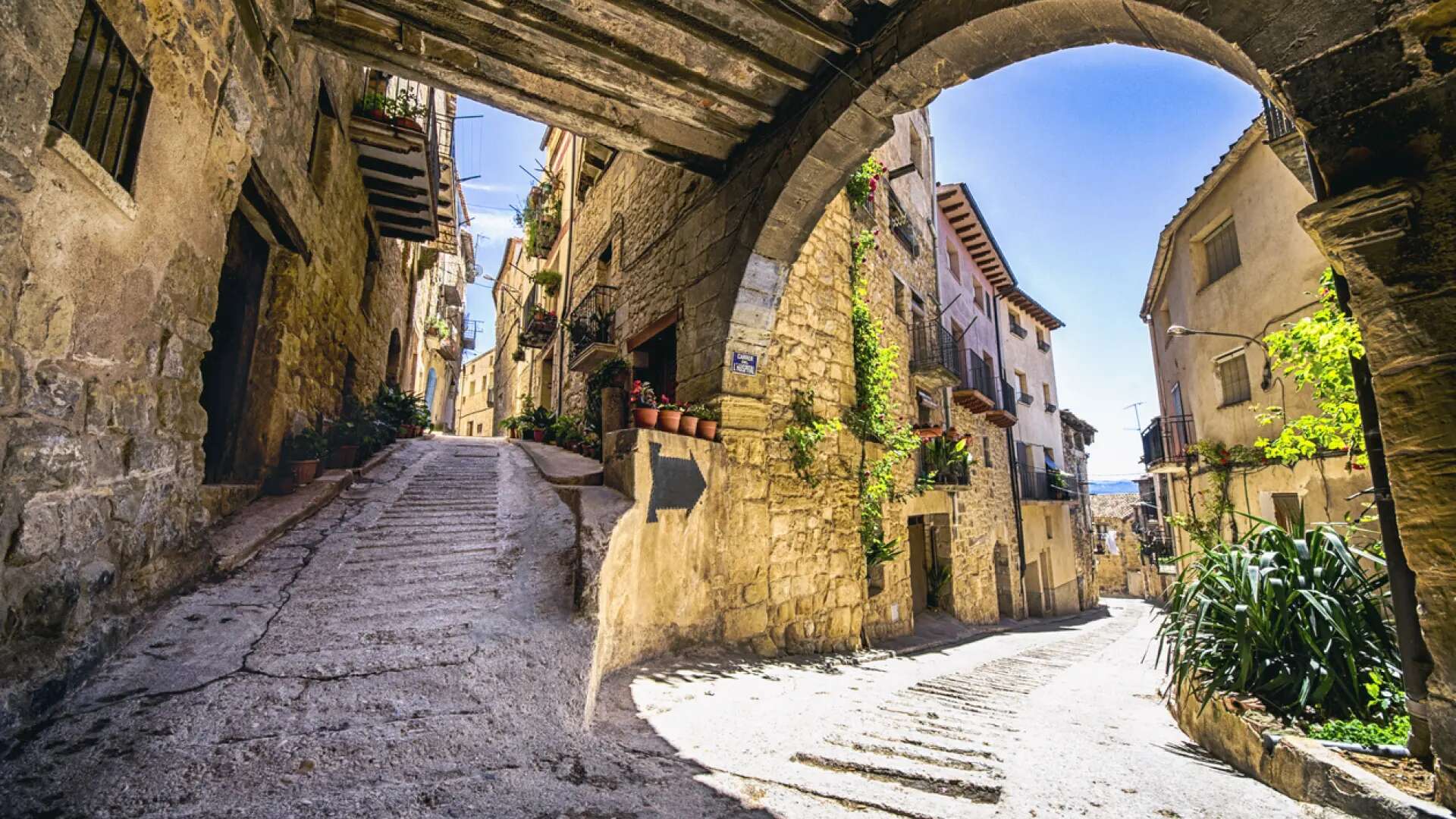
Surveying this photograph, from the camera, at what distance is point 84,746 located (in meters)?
1.55

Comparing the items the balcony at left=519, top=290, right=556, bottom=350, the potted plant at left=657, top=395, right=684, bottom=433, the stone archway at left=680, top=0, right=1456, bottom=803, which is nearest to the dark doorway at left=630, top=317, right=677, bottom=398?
the potted plant at left=657, top=395, right=684, bottom=433

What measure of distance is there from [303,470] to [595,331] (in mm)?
4524

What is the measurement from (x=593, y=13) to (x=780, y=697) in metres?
4.35

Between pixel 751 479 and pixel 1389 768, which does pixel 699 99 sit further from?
pixel 1389 768

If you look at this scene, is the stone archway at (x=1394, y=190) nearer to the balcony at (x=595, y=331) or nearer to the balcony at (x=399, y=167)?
the balcony at (x=399, y=167)

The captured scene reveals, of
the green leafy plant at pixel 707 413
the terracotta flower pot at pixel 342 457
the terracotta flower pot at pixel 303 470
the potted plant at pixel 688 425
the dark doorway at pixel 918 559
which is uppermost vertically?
the green leafy plant at pixel 707 413

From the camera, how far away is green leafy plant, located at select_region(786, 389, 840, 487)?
17.4ft

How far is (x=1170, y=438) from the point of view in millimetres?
11219

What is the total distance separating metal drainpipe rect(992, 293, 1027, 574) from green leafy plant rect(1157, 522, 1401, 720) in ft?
33.9

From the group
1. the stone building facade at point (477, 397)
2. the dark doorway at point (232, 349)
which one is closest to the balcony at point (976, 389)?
the dark doorway at point (232, 349)

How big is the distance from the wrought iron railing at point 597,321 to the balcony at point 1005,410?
865 cm

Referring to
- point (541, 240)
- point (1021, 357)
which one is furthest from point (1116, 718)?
point (1021, 357)

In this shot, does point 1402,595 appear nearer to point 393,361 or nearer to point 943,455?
point 943,455

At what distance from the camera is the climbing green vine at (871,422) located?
5.90 meters
